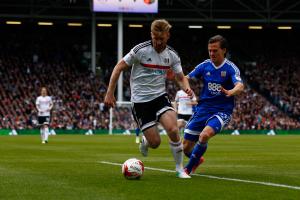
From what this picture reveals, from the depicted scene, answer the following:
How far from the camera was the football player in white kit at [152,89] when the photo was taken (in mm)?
11891

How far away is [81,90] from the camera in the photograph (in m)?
54.7

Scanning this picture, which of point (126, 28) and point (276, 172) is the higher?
point (126, 28)

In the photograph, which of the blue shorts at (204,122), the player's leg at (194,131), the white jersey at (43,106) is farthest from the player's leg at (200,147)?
the white jersey at (43,106)

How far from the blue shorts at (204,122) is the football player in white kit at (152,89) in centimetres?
68

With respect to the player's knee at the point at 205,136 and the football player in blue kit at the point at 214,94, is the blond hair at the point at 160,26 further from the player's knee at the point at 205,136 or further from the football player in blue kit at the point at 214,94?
the player's knee at the point at 205,136

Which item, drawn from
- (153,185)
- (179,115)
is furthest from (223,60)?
(179,115)

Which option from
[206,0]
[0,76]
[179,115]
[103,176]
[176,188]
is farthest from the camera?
[206,0]

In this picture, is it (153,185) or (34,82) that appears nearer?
(153,185)

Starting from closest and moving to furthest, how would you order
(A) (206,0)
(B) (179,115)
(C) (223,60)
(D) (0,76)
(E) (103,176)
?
1. (E) (103,176)
2. (C) (223,60)
3. (B) (179,115)
4. (D) (0,76)
5. (A) (206,0)

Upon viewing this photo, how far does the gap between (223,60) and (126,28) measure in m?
51.1

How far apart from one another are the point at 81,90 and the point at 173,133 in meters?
43.2

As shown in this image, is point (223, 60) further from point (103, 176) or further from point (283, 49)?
point (283, 49)

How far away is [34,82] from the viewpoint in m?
53.9

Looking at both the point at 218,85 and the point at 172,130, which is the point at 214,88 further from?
the point at 172,130
